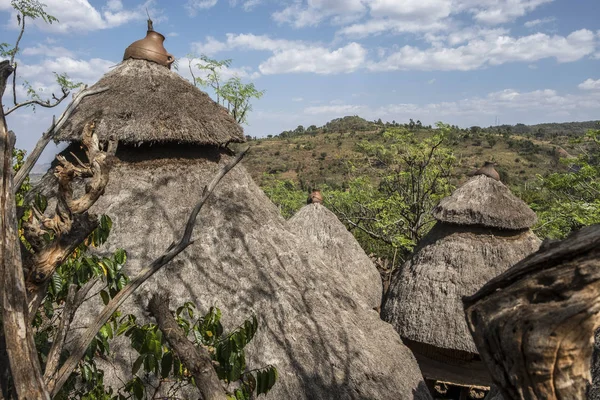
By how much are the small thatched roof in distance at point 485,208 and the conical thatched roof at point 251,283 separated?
13.6 ft

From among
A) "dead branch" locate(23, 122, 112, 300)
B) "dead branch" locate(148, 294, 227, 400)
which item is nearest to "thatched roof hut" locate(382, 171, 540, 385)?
"dead branch" locate(148, 294, 227, 400)

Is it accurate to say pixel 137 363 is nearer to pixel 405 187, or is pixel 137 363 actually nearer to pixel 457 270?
pixel 457 270

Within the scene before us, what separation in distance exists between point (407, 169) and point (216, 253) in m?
12.1

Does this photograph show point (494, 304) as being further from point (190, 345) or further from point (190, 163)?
point (190, 163)

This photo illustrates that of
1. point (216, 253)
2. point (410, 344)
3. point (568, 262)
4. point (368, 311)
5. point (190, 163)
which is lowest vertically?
point (410, 344)

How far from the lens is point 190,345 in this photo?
7.14 ft

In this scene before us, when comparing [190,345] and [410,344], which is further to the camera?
[410,344]

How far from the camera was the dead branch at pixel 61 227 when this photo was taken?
1.96 metres

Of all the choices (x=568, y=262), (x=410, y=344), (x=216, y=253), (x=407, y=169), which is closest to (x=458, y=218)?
(x=410, y=344)

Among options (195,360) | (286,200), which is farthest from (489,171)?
(286,200)

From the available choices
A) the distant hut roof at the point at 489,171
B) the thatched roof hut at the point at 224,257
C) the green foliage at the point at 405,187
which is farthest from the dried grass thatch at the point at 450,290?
the green foliage at the point at 405,187

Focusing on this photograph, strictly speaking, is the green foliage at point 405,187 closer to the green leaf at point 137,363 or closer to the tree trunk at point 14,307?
the green leaf at point 137,363

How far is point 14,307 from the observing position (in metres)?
1.63

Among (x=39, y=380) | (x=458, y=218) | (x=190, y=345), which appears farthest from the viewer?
(x=458, y=218)
